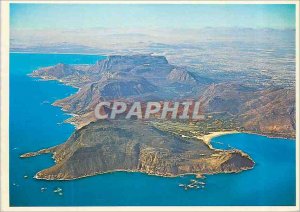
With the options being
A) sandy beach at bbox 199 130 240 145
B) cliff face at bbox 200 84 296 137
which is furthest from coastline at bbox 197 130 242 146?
cliff face at bbox 200 84 296 137

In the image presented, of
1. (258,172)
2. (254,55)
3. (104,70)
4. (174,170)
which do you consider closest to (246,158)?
(258,172)

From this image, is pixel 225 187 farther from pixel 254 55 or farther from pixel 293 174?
pixel 254 55

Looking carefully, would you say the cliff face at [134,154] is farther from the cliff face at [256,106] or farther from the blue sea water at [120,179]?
the cliff face at [256,106]

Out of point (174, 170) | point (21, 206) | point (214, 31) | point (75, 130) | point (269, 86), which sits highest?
point (214, 31)

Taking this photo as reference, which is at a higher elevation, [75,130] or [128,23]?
[128,23]

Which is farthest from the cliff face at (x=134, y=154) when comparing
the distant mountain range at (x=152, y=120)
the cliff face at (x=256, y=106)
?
the cliff face at (x=256, y=106)
